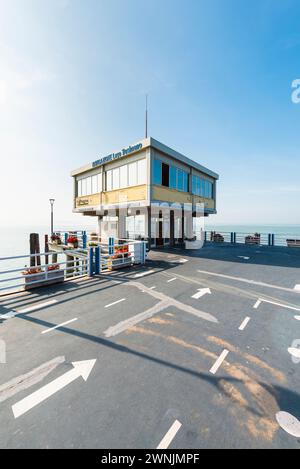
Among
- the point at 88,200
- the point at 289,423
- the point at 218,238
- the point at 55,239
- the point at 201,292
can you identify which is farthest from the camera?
the point at 218,238

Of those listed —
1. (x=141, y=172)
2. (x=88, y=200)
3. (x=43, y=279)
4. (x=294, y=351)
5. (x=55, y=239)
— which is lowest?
(x=294, y=351)

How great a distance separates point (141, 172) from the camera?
17.1 m

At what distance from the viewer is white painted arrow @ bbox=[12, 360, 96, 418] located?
3.15m

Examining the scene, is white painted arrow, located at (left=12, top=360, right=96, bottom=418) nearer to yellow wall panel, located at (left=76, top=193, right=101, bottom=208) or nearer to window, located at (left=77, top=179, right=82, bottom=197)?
yellow wall panel, located at (left=76, top=193, right=101, bottom=208)

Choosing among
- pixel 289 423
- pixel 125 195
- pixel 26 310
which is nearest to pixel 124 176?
pixel 125 195

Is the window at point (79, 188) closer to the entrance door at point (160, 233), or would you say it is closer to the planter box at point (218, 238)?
the entrance door at point (160, 233)

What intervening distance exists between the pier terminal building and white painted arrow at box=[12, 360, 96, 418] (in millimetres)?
13263

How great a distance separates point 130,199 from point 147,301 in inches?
470

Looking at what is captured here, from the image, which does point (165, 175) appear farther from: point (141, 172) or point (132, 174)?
point (132, 174)

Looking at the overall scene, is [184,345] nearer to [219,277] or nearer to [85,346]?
[85,346]

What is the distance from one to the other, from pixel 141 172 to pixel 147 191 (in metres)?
1.95

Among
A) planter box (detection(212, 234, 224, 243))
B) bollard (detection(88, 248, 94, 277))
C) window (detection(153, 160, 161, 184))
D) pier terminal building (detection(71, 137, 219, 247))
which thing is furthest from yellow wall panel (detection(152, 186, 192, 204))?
planter box (detection(212, 234, 224, 243))

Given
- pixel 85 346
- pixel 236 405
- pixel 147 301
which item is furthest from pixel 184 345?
pixel 147 301

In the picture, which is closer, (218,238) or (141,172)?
(141,172)
